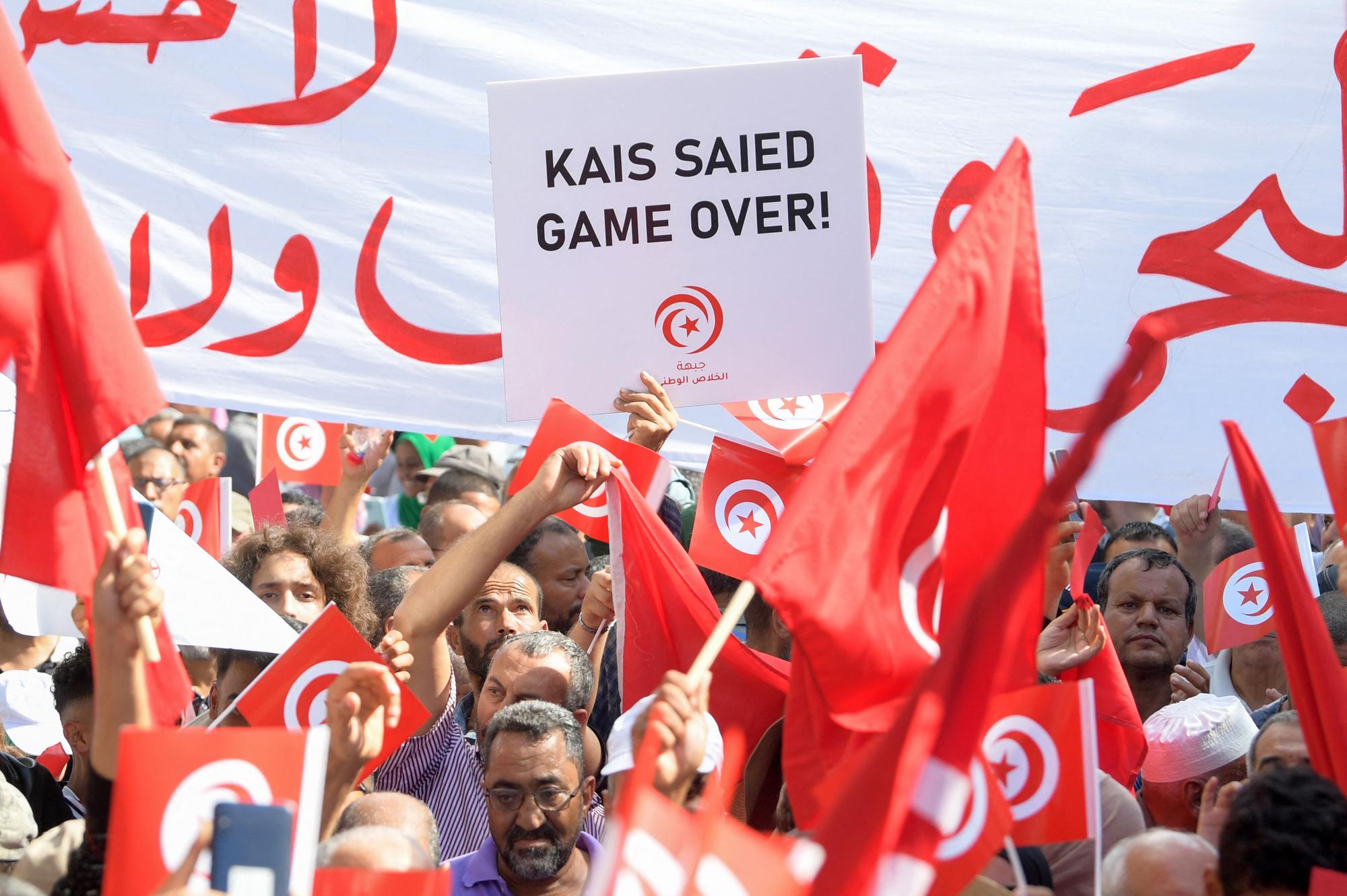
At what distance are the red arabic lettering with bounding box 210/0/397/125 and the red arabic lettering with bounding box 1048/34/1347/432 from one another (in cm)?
234

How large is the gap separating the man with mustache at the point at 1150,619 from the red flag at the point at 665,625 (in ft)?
5.63

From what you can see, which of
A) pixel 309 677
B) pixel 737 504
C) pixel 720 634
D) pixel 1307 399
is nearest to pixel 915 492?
pixel 720 634

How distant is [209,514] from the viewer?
5770mm

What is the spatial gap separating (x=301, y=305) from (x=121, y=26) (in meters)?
1.05

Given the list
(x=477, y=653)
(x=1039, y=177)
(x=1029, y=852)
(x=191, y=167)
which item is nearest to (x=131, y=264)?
(x=191, y=167)

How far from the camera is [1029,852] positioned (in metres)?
3.45

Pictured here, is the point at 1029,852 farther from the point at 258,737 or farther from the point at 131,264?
the point at 131,264

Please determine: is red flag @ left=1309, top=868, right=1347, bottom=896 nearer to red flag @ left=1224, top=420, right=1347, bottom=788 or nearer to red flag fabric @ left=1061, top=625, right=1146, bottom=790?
red flag @ left=1224, top=420, right=1347, bottom=788

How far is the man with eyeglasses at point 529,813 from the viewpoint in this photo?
12.2ft

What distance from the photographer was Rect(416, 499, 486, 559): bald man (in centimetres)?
593

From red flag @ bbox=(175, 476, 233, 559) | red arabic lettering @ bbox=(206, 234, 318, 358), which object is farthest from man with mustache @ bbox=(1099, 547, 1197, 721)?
red flag @ bbox=(175, 476, 233, 559)

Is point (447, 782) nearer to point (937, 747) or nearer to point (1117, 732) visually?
point (1117, 732)

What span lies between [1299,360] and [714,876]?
3.16 m

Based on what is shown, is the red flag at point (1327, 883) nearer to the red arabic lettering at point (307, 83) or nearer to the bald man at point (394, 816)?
the bald man at point (394, 816)
